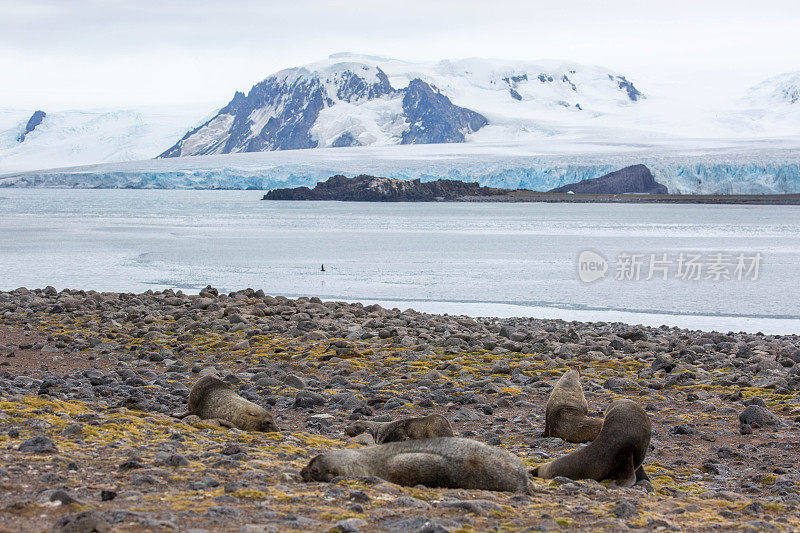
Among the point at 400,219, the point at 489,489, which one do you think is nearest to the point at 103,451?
the point at 489,489

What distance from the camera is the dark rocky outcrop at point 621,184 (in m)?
92.1

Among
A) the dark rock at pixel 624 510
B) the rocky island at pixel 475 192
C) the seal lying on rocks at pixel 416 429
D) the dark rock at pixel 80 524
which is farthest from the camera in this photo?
the rocky island at pixel 475 192

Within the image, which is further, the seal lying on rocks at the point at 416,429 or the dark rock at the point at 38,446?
the seal lying on rocks at the point at 416,429

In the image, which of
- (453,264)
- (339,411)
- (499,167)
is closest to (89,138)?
(499,167)

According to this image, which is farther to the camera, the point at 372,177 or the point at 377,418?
the point at 372,177

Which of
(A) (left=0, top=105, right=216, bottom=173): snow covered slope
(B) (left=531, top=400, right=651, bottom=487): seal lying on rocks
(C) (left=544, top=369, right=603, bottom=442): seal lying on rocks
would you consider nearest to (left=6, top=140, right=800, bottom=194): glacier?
(A) (left=0, top=105, right=216, bottom=173): snow covered slope

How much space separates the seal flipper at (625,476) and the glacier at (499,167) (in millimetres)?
68574

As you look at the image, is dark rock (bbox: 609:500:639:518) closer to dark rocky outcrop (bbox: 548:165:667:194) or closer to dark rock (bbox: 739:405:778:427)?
dark rock (bbox: 739:405:778:427)

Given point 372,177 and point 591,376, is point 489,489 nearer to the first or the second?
point 591,376

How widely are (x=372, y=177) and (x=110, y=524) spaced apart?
8468 cm

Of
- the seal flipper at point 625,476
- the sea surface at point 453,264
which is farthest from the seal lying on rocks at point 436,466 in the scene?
the sea surface at point 453,264

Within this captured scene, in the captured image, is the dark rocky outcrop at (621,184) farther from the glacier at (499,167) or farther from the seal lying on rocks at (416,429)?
the seal lying on rocks at (416,429)

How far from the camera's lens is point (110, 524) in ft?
10.8

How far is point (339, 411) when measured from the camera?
22.6ft
